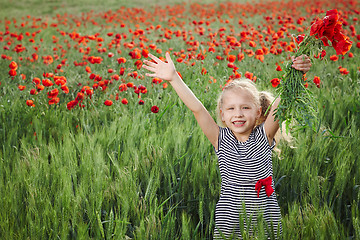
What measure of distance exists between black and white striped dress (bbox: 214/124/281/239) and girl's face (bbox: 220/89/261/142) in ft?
0.23

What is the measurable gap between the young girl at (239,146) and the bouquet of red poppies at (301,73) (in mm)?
230

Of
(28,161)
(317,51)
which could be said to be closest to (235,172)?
(317,51)

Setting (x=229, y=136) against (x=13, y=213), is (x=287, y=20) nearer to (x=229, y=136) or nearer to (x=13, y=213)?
(x=229, y=136)

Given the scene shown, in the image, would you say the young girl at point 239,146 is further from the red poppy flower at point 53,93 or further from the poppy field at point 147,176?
the red poppy flower at point 53,93

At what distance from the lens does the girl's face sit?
1641 mm

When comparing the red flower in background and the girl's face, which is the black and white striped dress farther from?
the red flower in background

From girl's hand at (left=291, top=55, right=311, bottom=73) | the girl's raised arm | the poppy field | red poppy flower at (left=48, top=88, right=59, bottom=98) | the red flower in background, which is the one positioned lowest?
the poppy field

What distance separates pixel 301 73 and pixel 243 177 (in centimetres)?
54

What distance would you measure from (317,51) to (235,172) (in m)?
0.64

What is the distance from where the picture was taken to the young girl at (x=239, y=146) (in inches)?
64.2

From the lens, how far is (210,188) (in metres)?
1.87

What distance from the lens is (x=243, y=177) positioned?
1678 millimetres

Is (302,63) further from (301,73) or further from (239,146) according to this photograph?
(239,146)

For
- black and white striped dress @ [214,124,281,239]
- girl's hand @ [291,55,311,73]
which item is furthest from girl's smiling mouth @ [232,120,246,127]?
girl's hand @ [291,55,311,73]
